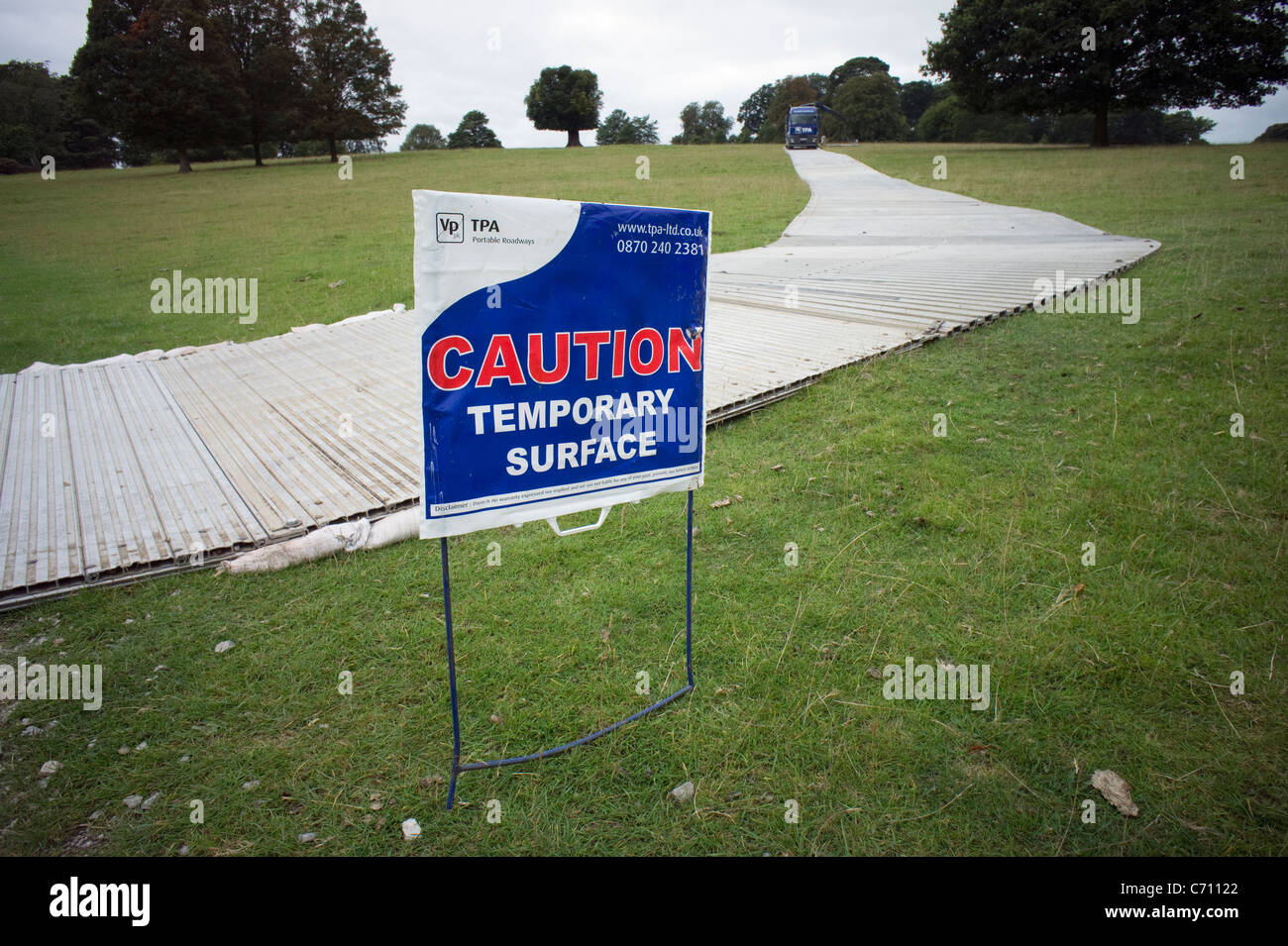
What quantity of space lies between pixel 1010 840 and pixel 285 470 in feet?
16.4

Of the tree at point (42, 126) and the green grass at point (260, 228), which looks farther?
the tree at point (42, 126)

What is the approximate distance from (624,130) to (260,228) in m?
71.0

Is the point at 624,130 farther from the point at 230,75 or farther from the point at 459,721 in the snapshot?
the point at 459,721

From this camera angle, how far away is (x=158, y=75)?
38.2 meters

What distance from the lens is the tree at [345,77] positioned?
1757 inches

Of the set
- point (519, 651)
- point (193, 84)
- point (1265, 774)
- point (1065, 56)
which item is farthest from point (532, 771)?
point (193, 84)

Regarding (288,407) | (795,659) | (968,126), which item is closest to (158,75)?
(288,407)

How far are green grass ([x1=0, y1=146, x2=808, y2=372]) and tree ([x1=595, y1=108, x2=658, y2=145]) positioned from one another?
40235 millimetres

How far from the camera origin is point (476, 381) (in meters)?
2.48

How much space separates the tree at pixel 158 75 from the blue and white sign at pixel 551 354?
1870 inches

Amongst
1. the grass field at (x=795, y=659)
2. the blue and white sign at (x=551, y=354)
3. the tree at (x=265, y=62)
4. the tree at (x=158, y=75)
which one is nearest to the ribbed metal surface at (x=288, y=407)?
the grass field at (x=795, y=659)

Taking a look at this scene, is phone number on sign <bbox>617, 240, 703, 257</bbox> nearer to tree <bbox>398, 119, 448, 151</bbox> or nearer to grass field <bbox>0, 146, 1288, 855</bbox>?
grass field <bbox>0, 146, 1288, 855</bbox>

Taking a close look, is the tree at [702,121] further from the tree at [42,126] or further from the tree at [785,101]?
the tree at [42,126]

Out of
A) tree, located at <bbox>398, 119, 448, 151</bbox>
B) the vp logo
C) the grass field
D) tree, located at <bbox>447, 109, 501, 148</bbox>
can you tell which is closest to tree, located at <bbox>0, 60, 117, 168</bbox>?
tree, located at <bbox>447, 109, 501, 148</bbox>
